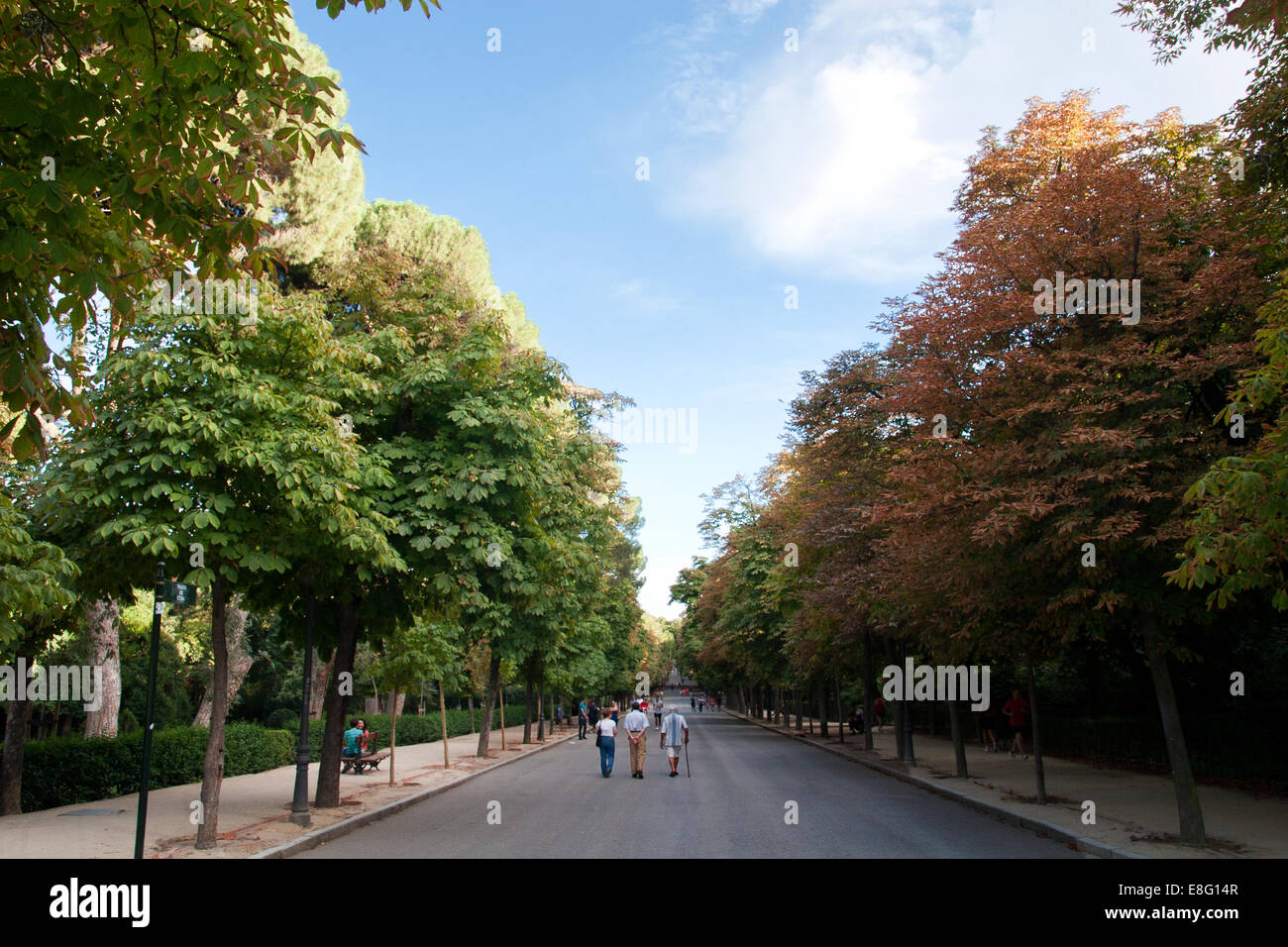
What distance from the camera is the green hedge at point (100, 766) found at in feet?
53.8

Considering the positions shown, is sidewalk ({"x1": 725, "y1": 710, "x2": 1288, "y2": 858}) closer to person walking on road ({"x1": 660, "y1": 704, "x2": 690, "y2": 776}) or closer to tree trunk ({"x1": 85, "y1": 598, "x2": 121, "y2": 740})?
person walking on road ({"x1": 660, "y1": 704, "x2": 690, "y2": 776})

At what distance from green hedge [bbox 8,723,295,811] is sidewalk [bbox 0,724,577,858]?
312 mm

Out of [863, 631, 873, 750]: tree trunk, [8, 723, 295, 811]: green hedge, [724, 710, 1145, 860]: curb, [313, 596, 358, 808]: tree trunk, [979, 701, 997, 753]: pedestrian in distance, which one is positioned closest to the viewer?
[724, 710, 1145, 860]: curb

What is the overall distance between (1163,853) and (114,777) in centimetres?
1810

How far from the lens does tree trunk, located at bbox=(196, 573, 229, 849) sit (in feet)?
37.8

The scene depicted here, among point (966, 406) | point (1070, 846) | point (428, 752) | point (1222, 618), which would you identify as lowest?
point (428, 752)

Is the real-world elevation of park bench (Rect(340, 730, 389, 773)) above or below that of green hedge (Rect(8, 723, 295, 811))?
below

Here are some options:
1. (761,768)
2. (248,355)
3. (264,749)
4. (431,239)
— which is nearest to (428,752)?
(264,749)

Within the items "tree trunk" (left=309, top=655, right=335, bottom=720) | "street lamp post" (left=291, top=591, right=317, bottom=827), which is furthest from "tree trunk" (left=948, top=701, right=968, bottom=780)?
"tree trunk" (left=309, top=655, right=335, bottom=720)

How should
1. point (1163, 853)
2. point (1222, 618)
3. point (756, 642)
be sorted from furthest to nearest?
point (756, 642), point (1222, 618), point (1163, 853)

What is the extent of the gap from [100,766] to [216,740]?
741 cm

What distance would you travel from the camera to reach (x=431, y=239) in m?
32.6

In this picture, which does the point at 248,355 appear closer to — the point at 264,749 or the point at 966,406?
the point at 966,406

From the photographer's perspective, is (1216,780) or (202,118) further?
(1216,780)
